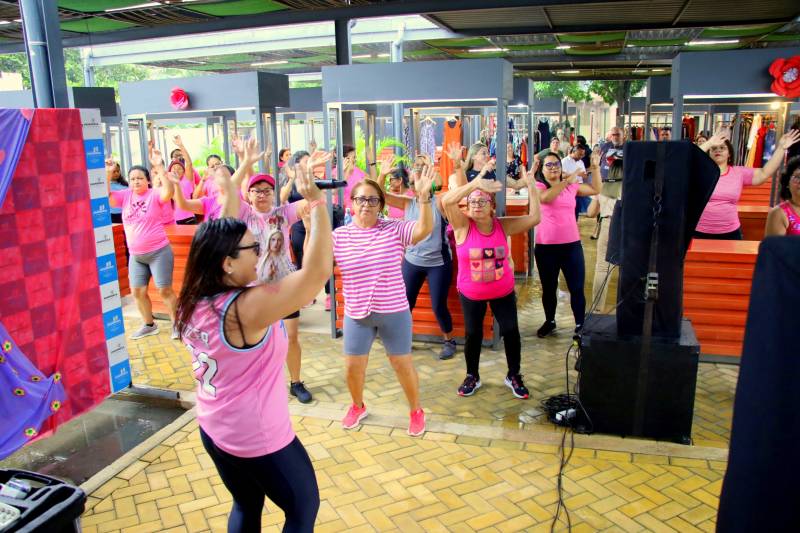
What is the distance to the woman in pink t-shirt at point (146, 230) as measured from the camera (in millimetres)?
6262

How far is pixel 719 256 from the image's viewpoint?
18.0 ft

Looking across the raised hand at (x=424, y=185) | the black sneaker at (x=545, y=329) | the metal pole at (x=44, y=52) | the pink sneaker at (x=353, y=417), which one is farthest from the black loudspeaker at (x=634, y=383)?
the metal pole at (x=44, y=52)

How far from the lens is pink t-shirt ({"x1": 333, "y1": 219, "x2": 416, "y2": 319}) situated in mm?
4066

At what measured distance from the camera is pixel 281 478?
8.00 feet

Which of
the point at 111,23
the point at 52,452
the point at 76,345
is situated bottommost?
the point at 52,452

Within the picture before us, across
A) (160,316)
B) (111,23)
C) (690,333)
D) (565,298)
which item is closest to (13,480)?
(690,333)

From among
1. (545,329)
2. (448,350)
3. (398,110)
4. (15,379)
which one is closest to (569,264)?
(545,329)

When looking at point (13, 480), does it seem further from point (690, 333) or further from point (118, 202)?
point (118, 202)

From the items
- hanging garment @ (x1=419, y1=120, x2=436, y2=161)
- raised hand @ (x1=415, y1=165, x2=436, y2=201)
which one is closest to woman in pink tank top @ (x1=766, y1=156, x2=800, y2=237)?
raised hand @ (x1=415, y1=165, x2=436, y2=201)

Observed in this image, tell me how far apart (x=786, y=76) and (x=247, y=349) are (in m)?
5.51

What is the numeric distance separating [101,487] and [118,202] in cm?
343

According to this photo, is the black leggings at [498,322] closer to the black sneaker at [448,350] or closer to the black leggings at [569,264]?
the black sneaker at [448,350]

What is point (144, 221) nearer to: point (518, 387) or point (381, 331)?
Result: point (381, 331)

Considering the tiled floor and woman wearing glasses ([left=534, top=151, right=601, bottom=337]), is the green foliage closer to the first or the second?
woman wearing glasses ([left=534, top=151, right=601, bottom=337])
